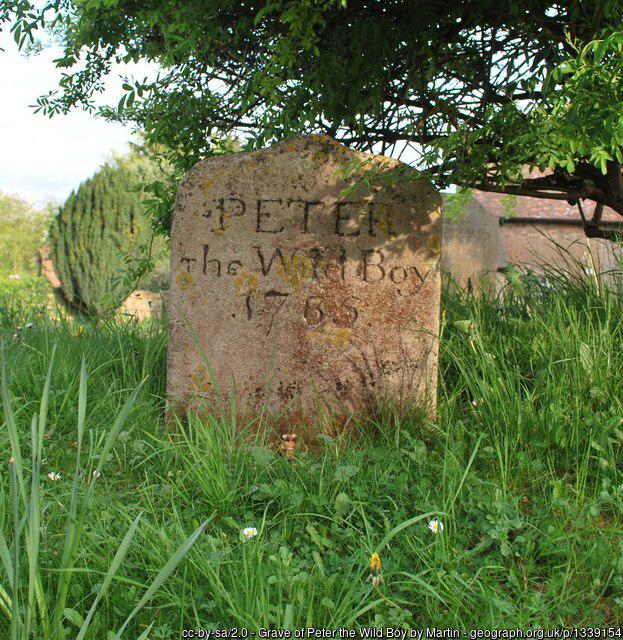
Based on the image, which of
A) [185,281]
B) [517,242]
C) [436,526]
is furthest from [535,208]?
[436,526]

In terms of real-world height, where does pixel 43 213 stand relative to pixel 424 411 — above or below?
above

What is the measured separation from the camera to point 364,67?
11.5ft

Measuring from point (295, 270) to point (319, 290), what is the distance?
0.16 meters

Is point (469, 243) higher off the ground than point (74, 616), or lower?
higher

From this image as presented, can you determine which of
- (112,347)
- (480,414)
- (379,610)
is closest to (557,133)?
(480,414)

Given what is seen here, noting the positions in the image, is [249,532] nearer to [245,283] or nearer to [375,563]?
[375,563]

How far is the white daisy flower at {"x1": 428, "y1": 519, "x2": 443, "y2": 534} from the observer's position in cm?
218

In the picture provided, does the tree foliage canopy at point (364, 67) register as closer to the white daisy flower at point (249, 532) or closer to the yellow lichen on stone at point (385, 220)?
the yellow lichen on stone at point (385, 220)

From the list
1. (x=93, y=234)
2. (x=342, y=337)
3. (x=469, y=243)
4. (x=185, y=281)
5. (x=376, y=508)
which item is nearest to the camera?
(x=376, y=508)

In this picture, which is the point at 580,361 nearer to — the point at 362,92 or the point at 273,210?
the point at 273,210

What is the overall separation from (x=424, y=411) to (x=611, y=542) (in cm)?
105

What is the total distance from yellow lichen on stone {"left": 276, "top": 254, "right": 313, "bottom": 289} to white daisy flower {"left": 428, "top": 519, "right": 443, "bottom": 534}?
1454mm

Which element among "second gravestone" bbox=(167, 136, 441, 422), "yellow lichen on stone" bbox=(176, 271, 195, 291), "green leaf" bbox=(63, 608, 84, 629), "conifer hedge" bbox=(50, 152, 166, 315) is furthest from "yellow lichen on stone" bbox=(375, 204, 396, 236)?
"conifer hedge" bbox=(50, 152, 166, 315)

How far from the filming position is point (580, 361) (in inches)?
116
